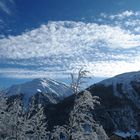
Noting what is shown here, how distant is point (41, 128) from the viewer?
54.2m

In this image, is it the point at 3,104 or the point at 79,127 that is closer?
the point at 79,127

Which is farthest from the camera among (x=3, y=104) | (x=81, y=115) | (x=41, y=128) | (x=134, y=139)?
(x=134, y=139)

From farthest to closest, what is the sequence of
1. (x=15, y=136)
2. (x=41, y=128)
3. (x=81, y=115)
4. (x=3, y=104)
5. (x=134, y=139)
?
1. (x=134, y=139)
2. (x=41, y=128)
3. (x=3, y=104)
4. (x=15, y=136)
5. (x=81, y=115)

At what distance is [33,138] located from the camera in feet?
178

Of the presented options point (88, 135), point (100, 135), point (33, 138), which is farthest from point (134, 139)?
point (88, 135)

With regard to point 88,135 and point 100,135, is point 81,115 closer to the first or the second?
point 88,135

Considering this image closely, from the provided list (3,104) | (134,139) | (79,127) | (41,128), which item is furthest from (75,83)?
(134,139)

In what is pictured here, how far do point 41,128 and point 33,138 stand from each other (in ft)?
6.34

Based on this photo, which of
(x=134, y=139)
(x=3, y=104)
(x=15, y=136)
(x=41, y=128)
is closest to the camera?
(x=15, y=136)

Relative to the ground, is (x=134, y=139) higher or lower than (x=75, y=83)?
lower

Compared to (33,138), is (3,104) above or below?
above

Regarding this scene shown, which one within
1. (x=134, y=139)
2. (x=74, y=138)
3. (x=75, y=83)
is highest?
(x=75, y=83)

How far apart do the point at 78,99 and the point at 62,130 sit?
10.7 feet

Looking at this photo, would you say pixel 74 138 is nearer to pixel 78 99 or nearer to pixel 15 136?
pixel 78 99
